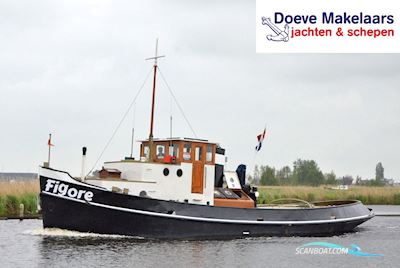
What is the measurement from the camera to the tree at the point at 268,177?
89625 millimetres

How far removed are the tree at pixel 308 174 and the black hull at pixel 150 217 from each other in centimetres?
8759

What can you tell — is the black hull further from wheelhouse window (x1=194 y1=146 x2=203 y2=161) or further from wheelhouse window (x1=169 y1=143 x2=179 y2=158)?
wheelhouse window (x1=169 y1=143 x2=179 y2=158)

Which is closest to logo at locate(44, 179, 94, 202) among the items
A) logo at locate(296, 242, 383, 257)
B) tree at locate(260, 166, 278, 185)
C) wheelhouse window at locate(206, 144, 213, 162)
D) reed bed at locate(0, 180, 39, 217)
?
wheelhouse window at locate(206, 144, 213, 162)

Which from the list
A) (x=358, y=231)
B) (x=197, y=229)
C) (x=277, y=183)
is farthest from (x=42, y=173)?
(x=277, y=183)

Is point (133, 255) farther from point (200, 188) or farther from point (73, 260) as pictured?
point (200, 188)

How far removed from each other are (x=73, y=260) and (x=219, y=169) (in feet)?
31.5

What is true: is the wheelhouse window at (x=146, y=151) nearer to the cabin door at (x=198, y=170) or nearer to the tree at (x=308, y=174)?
the cabin door at (x=198, y=170)

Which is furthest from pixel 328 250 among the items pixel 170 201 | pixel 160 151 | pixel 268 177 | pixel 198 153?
pixel 268 177

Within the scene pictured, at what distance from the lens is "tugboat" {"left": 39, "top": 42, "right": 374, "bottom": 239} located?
22.6m

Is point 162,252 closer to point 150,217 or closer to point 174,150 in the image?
point 150,217

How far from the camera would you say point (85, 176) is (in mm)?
23797

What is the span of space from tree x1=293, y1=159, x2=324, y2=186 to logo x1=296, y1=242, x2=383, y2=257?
87850 millimetres

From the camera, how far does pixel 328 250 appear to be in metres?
23.3

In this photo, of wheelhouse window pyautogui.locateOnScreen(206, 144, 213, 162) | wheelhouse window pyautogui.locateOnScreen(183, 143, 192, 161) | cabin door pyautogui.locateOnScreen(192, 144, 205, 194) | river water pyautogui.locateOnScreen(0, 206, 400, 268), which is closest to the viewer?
river water pyautogui.locateOnScreen(0, 206, 400, 268)
